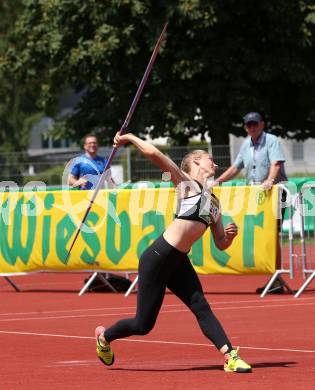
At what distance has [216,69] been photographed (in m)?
32.1

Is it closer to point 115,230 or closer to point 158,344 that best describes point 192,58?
point 115,230

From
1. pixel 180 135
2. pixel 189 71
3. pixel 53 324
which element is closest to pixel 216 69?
pixel 189 71

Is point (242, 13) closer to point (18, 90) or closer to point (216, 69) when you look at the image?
point (216, 69)

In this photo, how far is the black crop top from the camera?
30.5 feet

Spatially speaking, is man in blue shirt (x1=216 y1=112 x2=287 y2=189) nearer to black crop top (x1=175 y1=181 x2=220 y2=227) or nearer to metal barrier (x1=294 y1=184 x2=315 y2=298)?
metal barrier (x1=294 y1=184 x2=315 y2=298)

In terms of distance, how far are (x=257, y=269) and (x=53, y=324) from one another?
135 inches

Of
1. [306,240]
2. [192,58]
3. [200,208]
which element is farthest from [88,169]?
[192,58]

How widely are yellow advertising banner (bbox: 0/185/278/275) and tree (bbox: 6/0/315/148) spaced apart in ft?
48.0

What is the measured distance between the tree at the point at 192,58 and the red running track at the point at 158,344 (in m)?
15.9

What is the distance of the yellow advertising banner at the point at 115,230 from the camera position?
15.4m

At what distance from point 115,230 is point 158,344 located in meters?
5.87

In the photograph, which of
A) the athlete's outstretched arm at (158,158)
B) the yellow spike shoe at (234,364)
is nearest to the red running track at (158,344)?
the yellow spike shoe at (234,364)

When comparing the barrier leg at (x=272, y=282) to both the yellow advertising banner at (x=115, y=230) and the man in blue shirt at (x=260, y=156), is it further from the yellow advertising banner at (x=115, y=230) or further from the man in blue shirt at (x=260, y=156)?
the man in blue shirt at (x=260, y=156)

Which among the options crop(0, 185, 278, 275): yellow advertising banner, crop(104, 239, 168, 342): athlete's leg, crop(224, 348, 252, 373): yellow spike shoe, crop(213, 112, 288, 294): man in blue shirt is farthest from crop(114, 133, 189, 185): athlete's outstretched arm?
crop(213, 112, 288, 294): man in blue shirt
